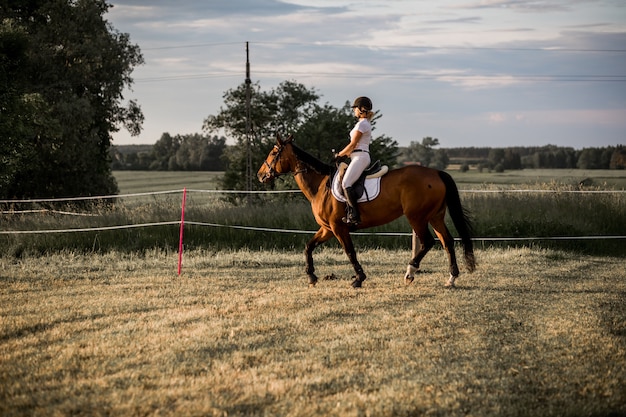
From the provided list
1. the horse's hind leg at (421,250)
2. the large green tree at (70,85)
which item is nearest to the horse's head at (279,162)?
the horse's hind leg at (421,250)

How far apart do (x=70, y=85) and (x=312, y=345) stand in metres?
25.9

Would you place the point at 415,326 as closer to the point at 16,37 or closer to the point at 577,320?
the point at 577,320

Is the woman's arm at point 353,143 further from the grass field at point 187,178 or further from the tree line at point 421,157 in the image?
the grass field at point 187,178

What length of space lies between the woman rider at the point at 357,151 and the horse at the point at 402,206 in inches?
10.0

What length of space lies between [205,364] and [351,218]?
4.31 m

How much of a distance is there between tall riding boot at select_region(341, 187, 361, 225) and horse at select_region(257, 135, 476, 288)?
17cm

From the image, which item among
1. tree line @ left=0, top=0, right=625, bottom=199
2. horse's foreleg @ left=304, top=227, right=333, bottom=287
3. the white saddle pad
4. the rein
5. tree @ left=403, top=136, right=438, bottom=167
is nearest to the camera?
the white saddle pad

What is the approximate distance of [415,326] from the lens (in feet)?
25.2

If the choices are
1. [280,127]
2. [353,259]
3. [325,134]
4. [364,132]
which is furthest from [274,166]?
[280,127]

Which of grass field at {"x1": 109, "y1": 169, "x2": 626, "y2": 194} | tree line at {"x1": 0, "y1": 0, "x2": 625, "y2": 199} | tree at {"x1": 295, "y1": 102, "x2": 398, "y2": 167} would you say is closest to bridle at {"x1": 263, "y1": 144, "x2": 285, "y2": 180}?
tree line at {"x1": 0, "y1": 0, "x2": 625, "y2": 199}

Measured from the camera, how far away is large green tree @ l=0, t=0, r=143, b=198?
28.5 meters

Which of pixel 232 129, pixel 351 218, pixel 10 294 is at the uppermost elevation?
pixel 232 129


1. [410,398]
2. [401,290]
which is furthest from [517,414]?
[401,290]

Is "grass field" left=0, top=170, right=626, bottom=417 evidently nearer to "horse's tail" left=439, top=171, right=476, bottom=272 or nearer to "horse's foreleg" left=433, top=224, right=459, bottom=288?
"horse's foreleg" left=433, top=224, right=459, bottom=288
